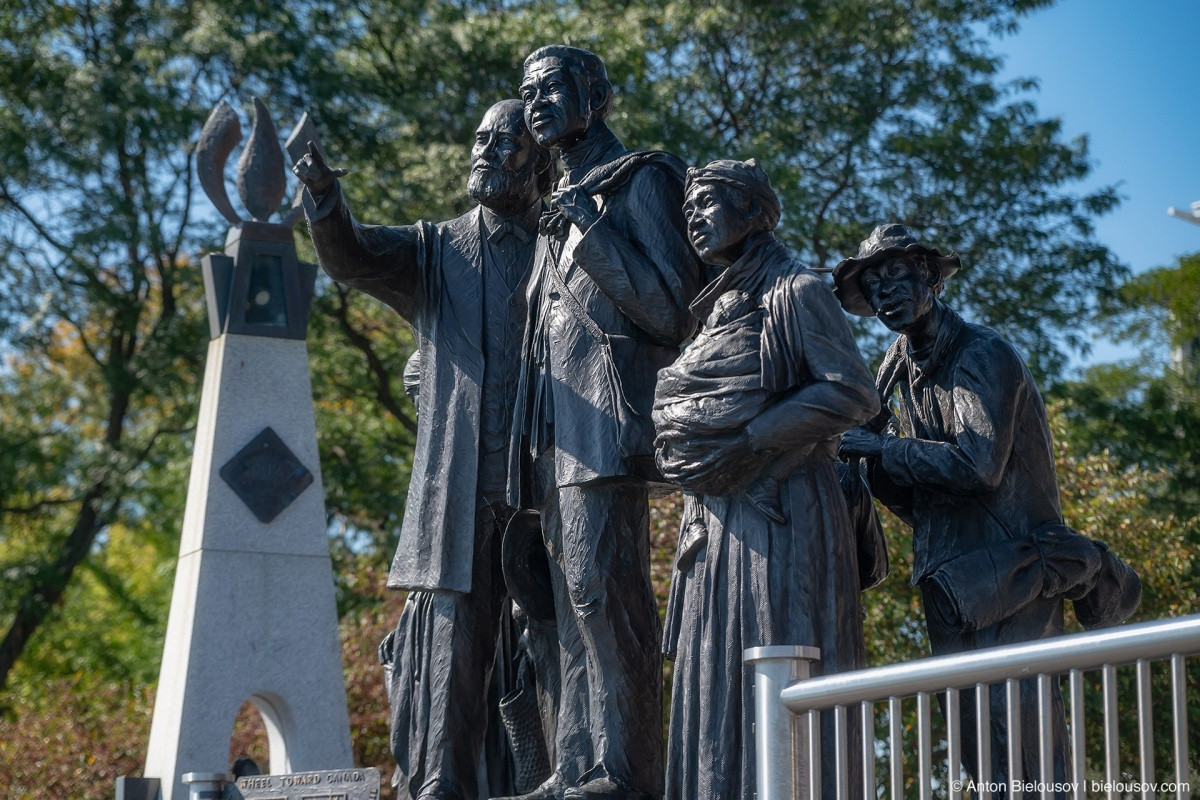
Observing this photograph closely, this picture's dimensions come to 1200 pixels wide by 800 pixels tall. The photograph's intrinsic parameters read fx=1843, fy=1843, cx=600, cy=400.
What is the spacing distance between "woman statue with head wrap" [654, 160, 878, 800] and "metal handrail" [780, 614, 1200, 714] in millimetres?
683

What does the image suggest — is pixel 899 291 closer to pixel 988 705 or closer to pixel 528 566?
pixel 528 566

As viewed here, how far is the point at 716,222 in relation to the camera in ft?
20.1

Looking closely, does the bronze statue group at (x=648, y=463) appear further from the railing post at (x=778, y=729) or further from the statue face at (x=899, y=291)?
the railing post at (x=778, y=729)

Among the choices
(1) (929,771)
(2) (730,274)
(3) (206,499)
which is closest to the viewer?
(1) (929,771)

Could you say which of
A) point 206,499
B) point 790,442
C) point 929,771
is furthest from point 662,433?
point 206,499

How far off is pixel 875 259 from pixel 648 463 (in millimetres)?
1091

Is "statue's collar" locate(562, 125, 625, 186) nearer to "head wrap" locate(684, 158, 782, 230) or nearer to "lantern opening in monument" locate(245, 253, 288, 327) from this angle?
"head wrap" locate(684, 158, 782, 230)

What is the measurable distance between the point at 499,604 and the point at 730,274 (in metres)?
1.71

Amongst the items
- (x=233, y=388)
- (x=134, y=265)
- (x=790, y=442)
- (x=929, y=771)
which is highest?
(x=134, y=265)

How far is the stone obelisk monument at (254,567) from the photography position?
38.3 ft

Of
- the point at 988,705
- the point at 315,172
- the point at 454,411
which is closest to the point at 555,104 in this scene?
the point at 315,172

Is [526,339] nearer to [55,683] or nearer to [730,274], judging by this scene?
[730,274]

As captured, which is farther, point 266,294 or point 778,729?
point 266,294

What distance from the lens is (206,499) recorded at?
11.9 meters
